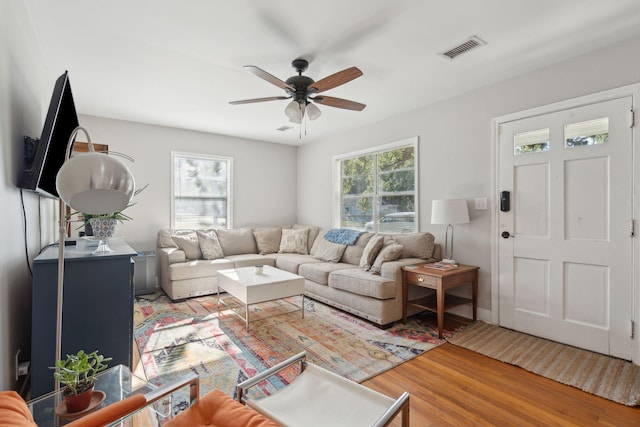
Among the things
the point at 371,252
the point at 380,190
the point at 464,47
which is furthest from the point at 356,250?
the point at 464,47

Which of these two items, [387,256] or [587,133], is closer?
[587,133]

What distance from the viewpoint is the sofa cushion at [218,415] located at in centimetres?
114

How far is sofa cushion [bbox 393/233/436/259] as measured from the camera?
359cm

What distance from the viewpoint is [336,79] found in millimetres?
2350

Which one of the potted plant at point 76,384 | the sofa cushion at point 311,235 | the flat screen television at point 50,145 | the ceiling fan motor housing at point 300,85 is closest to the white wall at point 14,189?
the flat screen television at point 50,145

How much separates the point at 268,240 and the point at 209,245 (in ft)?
3.54

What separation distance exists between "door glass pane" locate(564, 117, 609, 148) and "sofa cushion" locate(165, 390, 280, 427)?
3.23 meters

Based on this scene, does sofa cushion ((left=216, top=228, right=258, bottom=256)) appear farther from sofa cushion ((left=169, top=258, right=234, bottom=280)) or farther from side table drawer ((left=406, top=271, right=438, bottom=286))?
side table drawer ((left=406, top=271, right=438, bottom=286))

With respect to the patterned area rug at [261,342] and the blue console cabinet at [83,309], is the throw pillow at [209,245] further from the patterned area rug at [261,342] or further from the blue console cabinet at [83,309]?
the blue console cabinet at [83,309]

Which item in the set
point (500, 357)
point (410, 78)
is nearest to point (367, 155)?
point (410, 78)

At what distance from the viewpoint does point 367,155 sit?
480 cm

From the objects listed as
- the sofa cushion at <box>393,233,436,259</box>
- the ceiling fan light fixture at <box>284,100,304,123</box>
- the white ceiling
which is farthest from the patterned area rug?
the white ceiling

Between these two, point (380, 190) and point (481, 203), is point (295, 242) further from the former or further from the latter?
point (481, 203)

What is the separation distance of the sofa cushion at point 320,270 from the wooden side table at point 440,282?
36.6 inches
